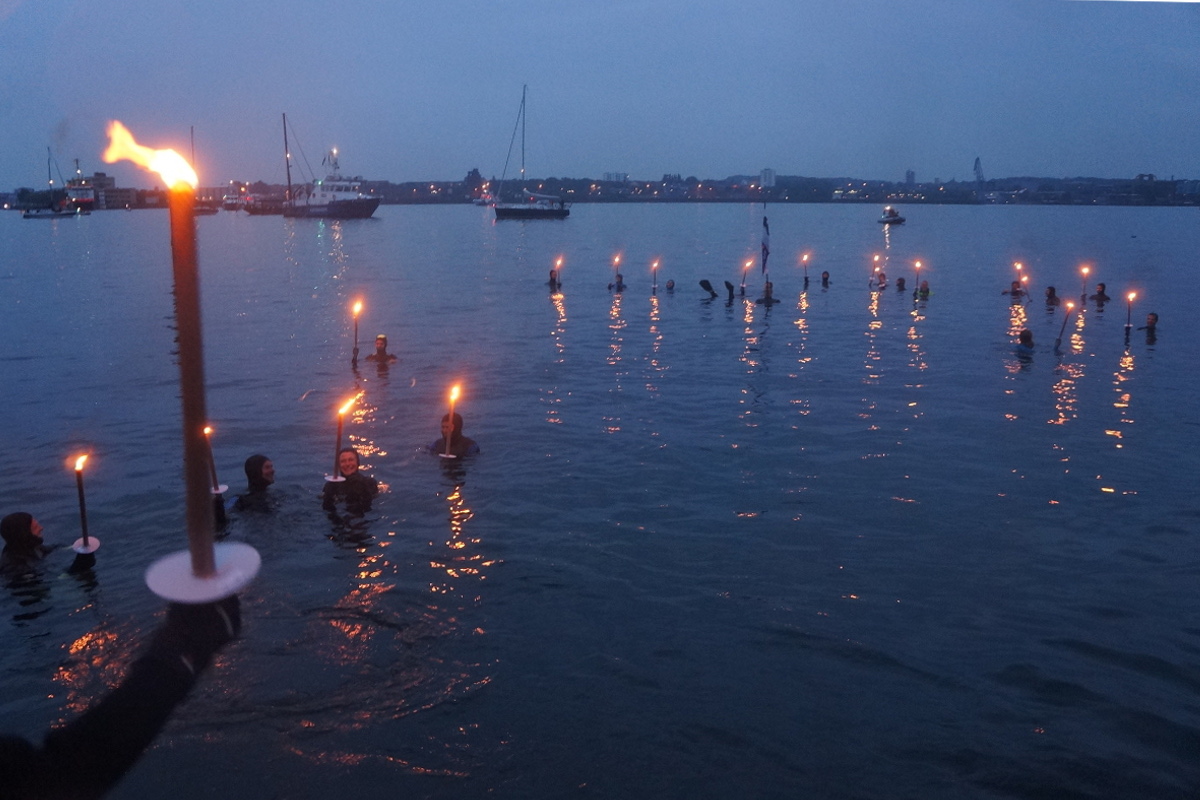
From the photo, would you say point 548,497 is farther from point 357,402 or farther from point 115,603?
point 357,402

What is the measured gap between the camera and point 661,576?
11.4 metres

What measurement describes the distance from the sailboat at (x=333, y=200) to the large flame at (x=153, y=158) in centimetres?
15124

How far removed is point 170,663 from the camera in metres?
3.26

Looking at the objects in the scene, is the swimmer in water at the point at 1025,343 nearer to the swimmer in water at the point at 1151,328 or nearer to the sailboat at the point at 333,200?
the swimmer in water at the point at 1151,328

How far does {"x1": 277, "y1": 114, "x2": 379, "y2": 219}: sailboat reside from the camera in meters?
147

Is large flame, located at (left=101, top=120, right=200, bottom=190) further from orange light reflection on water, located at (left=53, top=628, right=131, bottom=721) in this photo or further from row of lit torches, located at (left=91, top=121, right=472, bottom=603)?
orange light reflection on water, located at (left=53, top=628, right=131, bottom=721)

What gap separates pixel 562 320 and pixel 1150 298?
30003mm

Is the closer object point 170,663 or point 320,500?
point 170,663

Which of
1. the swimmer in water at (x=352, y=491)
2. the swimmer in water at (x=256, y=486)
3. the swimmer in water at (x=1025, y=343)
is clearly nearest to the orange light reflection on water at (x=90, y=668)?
the swimmer in water at (x=256, y=486)

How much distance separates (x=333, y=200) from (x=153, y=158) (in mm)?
152895

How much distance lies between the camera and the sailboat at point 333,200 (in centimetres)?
14725

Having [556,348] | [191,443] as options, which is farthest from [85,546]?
[556,348]

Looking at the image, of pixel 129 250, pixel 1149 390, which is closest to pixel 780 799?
pixel 1149 390

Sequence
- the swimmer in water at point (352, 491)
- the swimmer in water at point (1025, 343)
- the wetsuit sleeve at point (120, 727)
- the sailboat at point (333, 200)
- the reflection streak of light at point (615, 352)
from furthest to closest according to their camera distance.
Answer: the sailboat at point (333, 200) < the swimmer in water at point (1025, 343) < the reflection streak of light at point (615, 352) < the swimmer in water at point (352, 491) < the wetsuit sleeve at point (120, 727)
